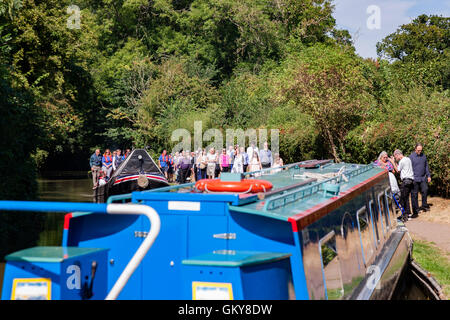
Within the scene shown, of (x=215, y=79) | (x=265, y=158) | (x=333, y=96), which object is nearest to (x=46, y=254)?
(x=265, y=158)

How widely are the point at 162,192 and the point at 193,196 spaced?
54 centimetres

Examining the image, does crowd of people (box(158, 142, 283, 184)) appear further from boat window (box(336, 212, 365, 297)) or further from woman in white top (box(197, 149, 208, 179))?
boat window (box(336, 212, 365, 297))

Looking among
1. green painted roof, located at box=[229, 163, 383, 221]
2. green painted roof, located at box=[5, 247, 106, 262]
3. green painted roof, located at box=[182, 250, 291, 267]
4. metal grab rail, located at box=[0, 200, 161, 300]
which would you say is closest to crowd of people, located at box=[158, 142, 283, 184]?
green painted roof, located at box=[229, 163, 383, 221]

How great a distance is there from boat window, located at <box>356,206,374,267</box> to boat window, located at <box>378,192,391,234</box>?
1640mm

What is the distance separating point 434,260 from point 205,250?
7.08 m

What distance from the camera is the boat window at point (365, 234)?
282 inches

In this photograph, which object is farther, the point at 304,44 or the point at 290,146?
the point at 304,44

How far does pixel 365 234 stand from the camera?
7.56m

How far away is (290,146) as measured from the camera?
26641 millimetres

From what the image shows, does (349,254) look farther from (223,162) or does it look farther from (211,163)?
(211,163)

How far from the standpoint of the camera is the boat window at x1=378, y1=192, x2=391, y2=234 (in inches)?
376

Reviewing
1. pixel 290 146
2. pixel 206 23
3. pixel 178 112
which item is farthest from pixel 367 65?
pixel 206 23

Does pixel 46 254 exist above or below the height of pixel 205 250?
above

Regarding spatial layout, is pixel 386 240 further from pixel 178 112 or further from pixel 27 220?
pixel 178 112
